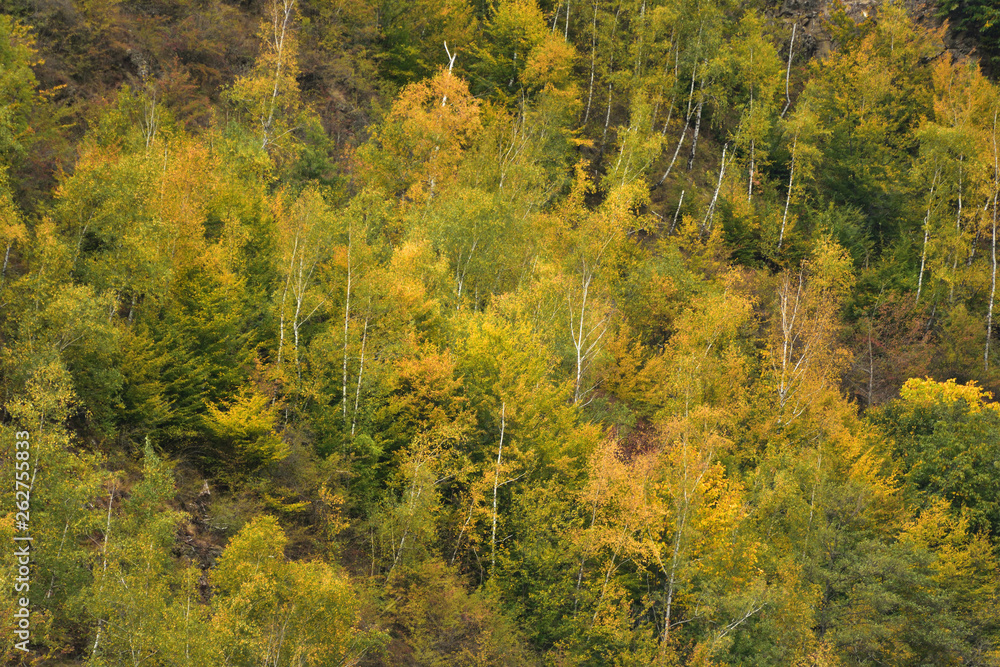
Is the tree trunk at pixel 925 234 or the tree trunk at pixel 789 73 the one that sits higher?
the tree trunk at pixel 789 73

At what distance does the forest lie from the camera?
2791 centimetres

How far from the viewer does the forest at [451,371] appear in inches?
1099

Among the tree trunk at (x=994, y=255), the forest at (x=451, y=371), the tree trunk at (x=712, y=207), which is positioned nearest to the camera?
the forest at (x=451, y=371)

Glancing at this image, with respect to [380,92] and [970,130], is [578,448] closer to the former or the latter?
[380,92]

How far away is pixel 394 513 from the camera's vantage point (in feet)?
113

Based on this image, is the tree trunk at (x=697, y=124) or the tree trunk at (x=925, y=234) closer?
the tree trunk at (x=925, y=234)

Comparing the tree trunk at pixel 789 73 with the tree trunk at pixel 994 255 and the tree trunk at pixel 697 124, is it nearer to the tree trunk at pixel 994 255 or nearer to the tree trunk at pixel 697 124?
the tree trunk at pixel 697 124

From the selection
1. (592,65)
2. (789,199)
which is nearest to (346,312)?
(789,199)

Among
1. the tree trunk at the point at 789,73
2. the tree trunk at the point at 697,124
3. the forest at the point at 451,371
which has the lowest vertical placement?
the forest at the point at 451,371

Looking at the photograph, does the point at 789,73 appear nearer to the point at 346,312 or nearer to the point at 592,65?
the point at 592,65

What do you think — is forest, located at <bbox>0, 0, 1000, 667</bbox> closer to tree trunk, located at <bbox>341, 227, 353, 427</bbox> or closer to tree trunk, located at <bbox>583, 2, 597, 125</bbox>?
tree trunk, located at <bbox>341, 227, 353, 427</bbox>

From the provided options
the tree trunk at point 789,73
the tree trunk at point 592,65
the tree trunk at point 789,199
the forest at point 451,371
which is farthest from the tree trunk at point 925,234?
the tree trunk at point 592,65

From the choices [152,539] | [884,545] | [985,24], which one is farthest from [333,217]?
[985,24]

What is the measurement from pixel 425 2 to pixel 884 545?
46023 millimetres
